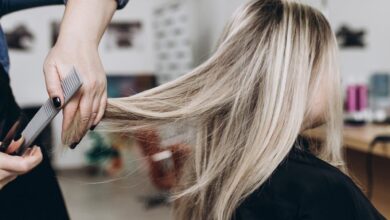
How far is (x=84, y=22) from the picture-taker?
700 mm

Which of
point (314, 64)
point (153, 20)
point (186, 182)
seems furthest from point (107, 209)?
point (314, 64)

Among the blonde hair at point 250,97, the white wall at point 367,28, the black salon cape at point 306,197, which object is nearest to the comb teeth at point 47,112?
the blonde hair at point 250,97

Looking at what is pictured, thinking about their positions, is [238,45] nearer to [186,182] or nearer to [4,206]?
[186,182]

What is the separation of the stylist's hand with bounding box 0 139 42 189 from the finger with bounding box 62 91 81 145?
0.18ft

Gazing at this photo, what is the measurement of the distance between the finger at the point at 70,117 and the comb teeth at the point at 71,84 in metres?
0.02

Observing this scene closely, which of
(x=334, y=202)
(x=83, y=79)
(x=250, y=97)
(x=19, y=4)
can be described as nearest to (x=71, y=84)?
(x=83, y=79)

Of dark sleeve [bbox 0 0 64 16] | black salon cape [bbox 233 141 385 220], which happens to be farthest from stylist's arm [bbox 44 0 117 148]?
black salon cape [bbox 233 141 385 220]

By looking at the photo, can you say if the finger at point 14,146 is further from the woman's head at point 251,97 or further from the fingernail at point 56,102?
the woman's head at point 251,97

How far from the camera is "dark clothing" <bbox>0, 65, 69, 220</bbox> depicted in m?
0.86

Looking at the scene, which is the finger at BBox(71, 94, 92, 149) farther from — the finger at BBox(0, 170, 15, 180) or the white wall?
the white wall

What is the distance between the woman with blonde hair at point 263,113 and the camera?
35.7 inches

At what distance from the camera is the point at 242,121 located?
976mm

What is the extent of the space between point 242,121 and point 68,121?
1.38 feet

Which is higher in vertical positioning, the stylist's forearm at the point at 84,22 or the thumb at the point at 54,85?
the stylist's forearm at the point at 84,22
